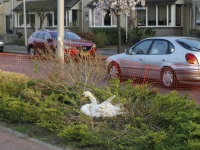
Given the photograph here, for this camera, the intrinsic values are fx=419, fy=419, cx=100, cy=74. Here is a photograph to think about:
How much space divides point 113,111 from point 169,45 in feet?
17.2

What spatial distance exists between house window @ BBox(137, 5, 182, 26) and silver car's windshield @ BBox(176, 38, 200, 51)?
64.0ft

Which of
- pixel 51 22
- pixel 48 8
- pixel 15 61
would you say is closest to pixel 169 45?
pixel 15 61

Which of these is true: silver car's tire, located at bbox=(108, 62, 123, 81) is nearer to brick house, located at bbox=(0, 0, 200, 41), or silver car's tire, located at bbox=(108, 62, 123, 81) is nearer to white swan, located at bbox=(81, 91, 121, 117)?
white swan, located at bbox=(81, 91, 121, 117)

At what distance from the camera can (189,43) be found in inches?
455

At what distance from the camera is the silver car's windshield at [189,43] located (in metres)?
11.3

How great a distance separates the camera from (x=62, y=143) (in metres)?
6.43

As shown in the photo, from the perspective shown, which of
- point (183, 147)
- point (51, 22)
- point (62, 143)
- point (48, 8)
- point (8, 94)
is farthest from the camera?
point (51, 22)

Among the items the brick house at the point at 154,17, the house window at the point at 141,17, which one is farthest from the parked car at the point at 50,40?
the house window at the point at 141,17

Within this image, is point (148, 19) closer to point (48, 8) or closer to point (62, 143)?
point (48, 8)

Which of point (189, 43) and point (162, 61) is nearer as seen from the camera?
point (162, 61)

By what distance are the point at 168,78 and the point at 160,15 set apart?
22.6m

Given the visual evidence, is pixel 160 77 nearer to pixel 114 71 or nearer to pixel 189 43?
pixel 114 71

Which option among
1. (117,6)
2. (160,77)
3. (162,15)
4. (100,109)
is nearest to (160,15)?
(162,15)

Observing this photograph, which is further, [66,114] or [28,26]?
[28,26]
